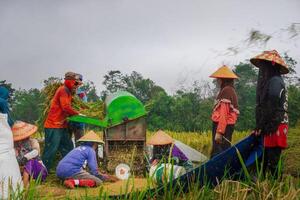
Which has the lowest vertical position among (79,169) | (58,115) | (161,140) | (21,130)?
(79,169)

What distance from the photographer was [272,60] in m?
5.25

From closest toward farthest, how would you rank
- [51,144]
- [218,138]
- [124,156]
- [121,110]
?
[218,138]
[51,144]
[121,110]
[124,156]

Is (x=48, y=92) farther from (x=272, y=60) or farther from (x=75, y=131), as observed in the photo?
(x=272, y=60)

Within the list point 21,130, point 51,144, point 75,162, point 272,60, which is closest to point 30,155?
point 21,130

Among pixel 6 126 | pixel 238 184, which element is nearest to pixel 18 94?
pixel 6 126

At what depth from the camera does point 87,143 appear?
25.4ft

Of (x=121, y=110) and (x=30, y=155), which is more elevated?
(x=121, y=110)

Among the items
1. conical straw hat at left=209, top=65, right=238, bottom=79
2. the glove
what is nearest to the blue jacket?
the glove

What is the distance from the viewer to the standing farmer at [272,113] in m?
5.13

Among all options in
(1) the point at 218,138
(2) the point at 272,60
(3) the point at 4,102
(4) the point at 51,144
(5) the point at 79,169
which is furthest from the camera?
(4) the point at 51,144

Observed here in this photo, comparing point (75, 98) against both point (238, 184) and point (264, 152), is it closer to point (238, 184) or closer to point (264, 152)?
point (264, 152)

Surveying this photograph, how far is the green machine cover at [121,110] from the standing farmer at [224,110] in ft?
5.30

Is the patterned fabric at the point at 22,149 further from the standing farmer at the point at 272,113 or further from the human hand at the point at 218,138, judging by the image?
the standing farmer at the point at 272,113

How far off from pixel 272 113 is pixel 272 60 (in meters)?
0.56
